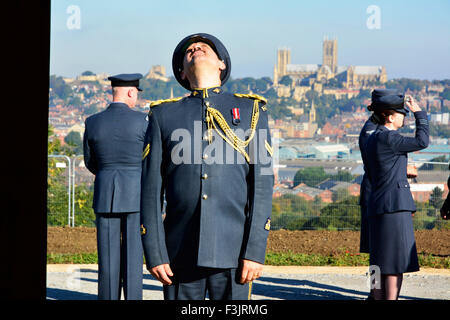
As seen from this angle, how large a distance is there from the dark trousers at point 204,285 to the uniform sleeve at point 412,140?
2.21 metres

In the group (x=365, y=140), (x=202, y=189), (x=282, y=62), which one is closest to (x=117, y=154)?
(x=365, y=140)

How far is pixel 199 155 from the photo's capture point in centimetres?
375

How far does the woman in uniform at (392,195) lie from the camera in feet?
18.2

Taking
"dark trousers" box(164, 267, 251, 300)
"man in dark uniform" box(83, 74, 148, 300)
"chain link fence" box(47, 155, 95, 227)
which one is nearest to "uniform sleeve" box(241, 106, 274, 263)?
"dark trousers" box(164, 267, 251, 300)

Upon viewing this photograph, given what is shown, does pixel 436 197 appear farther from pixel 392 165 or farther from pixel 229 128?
pixel 229 128

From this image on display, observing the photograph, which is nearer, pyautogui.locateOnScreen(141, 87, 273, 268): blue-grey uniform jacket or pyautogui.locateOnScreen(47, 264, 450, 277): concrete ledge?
pyautogui.locateOnScreen(141, 87, 273, 268): blue-grey uniform jacket

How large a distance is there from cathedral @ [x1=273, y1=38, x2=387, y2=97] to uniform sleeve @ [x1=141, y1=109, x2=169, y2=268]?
13441cm

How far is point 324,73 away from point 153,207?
165m

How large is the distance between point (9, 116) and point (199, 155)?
0.89 meters

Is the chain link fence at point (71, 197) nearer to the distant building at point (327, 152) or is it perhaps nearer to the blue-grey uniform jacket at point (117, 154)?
the blue-grey uniform jacket at point (117, 154)

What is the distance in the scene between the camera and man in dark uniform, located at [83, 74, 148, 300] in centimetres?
588

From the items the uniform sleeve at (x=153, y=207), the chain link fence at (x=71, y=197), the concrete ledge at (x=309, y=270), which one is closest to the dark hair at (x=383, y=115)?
the uniform sleeve at (x=153, y=207)

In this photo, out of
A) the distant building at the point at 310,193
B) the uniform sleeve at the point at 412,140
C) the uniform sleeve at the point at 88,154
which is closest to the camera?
the uniform sleeve at the point at 412,140

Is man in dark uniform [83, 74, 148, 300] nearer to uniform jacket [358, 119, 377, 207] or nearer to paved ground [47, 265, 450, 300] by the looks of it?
paved ground [47, 265, 450, 300]
